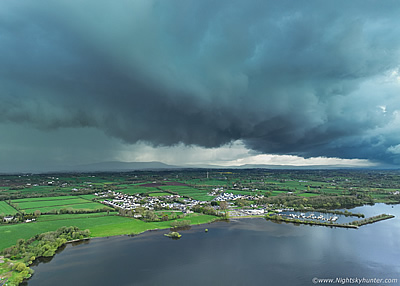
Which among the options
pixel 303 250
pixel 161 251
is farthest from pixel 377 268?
pixel 161 251

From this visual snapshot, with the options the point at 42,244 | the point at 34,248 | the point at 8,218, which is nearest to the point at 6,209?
the point at 8,218

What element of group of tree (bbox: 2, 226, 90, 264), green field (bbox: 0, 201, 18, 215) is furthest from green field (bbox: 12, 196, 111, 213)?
group of tree (bbox: 2, 226, 90, 264)

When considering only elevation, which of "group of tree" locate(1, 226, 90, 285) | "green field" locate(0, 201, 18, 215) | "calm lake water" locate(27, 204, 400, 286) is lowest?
"calm lake water" locate(27, 204, 400, 286)

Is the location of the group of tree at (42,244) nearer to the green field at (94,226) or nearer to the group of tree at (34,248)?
the group of tree at (34,248)

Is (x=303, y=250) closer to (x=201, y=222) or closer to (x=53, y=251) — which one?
(x=201, y=222)

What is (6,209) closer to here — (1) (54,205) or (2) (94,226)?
(1) (54,205)

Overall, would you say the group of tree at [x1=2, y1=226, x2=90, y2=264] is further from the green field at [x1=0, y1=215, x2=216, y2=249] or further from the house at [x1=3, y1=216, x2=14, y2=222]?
the house at [x1=3, y1=216, x2=14, y2=222]

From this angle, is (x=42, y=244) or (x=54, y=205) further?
(x=54, y=205)

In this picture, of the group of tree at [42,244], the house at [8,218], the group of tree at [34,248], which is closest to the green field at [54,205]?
the house at [8,218]
